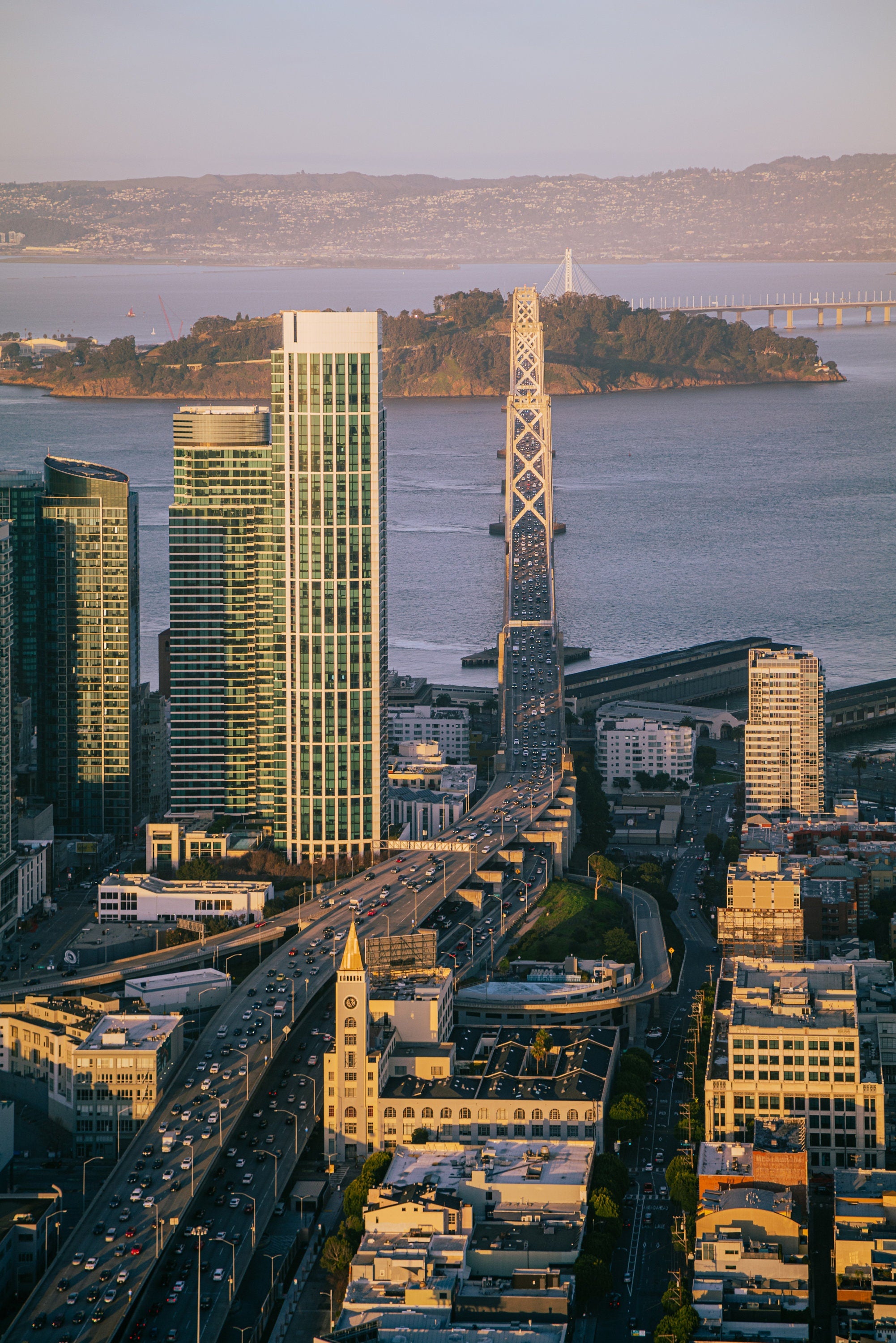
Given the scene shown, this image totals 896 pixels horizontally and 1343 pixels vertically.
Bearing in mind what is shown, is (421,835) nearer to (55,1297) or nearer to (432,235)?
(55,1297)

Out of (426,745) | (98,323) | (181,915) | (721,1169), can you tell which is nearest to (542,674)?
(426,745)

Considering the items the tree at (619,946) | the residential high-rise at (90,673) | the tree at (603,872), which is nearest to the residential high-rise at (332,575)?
the tree at (603,872)

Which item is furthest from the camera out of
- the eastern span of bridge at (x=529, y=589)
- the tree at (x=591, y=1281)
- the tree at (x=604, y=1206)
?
the eastern span of bridge at (x=529, y=589)

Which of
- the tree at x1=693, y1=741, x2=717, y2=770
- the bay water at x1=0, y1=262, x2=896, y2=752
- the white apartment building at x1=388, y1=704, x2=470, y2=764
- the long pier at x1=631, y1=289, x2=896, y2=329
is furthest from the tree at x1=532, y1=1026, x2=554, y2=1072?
the long pier at x1=631, y1=289, x2=896, y2=329

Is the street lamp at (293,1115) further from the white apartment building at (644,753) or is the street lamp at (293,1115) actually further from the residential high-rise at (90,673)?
the white apartment building at (644,753)

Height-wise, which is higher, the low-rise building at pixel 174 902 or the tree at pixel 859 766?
the tree at pixel 859 766

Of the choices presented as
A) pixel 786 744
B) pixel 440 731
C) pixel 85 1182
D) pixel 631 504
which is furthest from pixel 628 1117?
pixel 631 504
